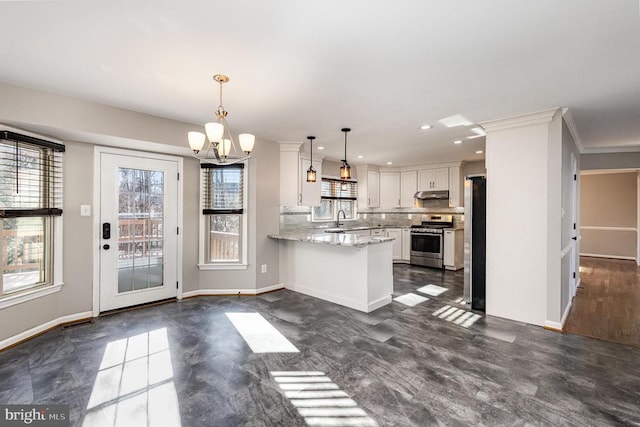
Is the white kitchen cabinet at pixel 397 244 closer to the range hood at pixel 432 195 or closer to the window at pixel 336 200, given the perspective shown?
the range hood at pixel 432 195

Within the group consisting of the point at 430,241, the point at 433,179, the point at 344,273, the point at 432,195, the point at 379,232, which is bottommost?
the point at 344,273

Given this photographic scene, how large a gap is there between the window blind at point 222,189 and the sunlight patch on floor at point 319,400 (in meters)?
2.73

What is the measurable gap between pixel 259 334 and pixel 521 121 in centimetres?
373

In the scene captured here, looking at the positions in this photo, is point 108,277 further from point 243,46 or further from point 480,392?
point 480,392

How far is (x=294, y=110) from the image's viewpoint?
11.1 ft

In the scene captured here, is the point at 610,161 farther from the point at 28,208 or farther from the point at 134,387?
the point at 28,208

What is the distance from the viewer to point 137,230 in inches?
155

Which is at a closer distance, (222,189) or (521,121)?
(521,121)

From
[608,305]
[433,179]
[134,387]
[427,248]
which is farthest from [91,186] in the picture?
[608,305]

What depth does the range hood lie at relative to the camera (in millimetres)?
6762

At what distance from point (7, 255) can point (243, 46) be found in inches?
121

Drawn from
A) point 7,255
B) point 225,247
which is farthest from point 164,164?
point 7,255

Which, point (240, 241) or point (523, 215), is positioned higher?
point (523, 215)

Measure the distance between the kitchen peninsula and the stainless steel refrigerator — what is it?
103 centimetres
